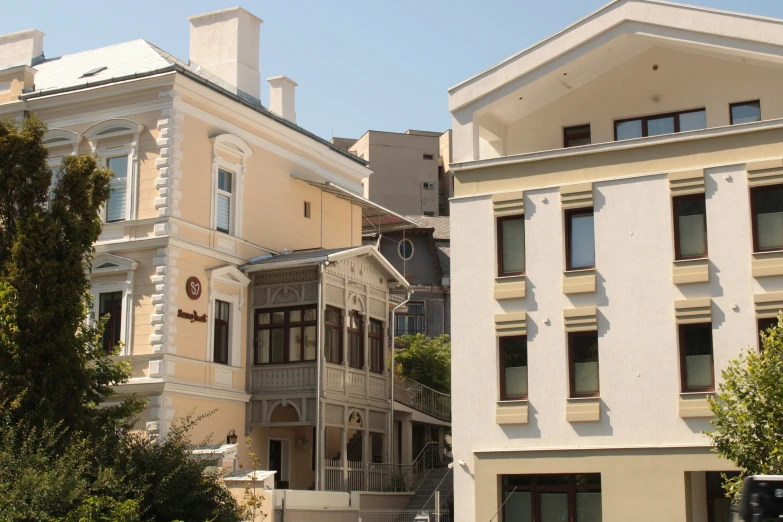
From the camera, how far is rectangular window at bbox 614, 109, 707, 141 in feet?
89.9

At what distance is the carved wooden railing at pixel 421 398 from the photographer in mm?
38250

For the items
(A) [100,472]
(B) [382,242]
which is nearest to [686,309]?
(A) [100,472]

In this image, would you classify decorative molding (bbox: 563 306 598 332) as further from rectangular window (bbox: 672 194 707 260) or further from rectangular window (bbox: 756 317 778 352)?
rectangular window (bbox: 756 317 778 352)

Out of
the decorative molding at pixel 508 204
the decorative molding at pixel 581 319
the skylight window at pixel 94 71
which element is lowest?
the decorative molding at pixel 581 319

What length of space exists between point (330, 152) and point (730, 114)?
16.1m

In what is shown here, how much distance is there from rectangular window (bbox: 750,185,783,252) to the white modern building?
3 cm

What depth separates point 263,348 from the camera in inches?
1358

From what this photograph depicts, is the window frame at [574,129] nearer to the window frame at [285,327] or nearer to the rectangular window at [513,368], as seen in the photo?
the rectangular window at [513,368]

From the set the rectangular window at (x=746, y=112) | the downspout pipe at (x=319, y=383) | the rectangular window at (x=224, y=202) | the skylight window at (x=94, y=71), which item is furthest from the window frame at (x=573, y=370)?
the skylight window at (x=94, y=71)

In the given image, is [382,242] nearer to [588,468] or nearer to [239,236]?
[239,236]

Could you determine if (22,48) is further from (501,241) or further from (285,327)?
(501,241)

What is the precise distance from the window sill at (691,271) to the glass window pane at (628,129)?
3.89 meters

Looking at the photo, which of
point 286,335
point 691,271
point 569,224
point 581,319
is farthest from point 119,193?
point 691,271

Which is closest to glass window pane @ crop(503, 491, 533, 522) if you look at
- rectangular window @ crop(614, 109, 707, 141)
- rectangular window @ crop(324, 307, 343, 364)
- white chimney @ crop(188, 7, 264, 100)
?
rectangular window @ crop(614, 109, 707, 141)
